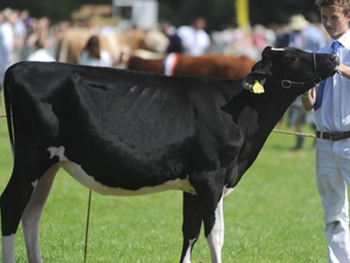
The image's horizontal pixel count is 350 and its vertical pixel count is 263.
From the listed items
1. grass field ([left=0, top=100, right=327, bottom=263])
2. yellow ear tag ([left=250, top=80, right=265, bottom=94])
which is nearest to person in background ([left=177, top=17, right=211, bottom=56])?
grass field ([left=0, top=100, right=327, bottom=263])

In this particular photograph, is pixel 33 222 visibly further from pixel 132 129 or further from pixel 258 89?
pixel 258 89

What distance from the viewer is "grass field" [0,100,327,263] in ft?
25.4

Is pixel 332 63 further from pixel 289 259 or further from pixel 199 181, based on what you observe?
pixel 289 259

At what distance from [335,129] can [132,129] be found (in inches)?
67.8

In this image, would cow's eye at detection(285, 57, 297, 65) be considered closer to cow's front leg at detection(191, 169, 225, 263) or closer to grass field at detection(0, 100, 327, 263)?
cow's front leg at detection(191, 169, 225, 263)

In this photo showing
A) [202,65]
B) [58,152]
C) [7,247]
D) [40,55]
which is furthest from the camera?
[202,65]

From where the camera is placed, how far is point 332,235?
6.68 meters

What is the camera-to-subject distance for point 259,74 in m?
6.29

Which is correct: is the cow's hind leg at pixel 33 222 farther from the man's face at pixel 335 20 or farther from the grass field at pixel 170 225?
the man's face at pixel 335 20

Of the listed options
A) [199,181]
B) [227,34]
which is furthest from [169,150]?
[227,34]

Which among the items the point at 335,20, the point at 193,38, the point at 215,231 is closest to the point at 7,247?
the point at 215,231

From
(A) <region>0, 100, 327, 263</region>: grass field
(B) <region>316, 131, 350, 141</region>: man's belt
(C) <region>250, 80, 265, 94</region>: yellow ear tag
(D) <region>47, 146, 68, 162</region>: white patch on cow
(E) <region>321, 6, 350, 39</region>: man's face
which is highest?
(E) <region>321, 6, 350, 39</region>: man's face

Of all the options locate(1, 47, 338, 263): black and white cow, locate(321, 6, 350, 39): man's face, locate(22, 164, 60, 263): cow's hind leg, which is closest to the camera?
locate(1, 47, 338, 263): black and white cow

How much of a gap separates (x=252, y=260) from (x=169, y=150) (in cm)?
202
